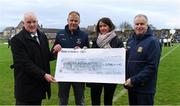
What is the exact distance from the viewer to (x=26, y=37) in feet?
23.7

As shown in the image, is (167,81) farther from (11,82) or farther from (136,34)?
(136,34)

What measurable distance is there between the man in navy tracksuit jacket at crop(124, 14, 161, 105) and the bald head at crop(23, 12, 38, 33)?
1.59 m

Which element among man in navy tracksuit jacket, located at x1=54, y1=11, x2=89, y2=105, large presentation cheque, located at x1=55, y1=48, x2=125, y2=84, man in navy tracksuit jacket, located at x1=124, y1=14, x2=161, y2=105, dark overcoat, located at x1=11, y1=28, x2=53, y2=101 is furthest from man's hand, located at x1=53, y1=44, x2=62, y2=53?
man in navy tracksuit jacket, located at x1=124, y1=14, x2=161, y2=105

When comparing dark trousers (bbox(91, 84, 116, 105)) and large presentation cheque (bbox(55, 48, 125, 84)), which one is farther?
dark trousers (bbox(91, 84, 116, 105))

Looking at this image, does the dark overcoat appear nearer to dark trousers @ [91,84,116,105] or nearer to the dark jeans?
dark trousers @ [91,84,116,105]

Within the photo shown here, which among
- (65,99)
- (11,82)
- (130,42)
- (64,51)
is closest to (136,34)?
(130,42)

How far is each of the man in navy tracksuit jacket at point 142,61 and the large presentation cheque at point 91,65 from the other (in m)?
0.26

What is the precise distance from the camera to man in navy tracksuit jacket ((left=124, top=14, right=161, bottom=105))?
736 cm

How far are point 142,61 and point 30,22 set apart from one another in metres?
1.85

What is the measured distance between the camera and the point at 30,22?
7.25m

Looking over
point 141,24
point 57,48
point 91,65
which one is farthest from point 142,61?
point 57,48

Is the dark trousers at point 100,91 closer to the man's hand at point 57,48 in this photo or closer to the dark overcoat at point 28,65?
the man's hand at point 57,48

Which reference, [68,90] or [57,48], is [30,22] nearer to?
[57,48]

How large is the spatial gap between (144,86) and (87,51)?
125 centimetres
